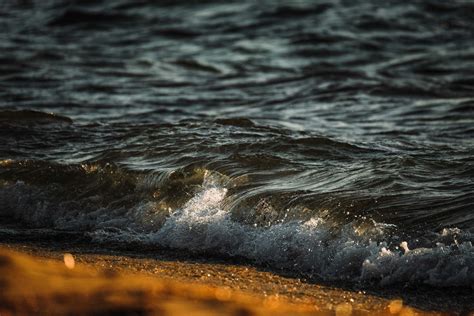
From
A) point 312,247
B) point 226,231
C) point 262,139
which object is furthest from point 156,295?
point 262,139

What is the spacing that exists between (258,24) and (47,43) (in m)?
3.68

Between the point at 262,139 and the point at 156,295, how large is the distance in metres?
3.59

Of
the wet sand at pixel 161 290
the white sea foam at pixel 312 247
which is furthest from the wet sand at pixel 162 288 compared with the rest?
the white sea foam at pixel 312 247

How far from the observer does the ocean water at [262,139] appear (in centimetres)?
528

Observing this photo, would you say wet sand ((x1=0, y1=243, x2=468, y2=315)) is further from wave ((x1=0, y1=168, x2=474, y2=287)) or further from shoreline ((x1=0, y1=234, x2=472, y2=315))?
wave ((x1=0, y1=168, x2=474, y2=287))

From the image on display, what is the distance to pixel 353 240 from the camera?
16.8 ft

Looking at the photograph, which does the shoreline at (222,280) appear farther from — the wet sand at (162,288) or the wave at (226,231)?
the wave at (226,231)

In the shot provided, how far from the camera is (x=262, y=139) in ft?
24.0

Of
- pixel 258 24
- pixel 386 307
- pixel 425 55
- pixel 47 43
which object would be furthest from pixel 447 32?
pixel 386 307

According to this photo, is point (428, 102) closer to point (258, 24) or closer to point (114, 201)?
point (114, 201)

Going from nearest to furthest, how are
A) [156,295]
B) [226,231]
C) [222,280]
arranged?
[156,295], [222,280], [226,231]

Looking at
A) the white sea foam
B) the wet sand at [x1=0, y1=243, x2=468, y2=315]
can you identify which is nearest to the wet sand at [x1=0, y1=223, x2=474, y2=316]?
the wet sand at [x1=0, y1=243, x2=468, y2=315]

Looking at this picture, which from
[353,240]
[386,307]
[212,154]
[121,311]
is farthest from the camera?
[212,154]

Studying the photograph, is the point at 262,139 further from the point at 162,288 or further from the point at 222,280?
the point at 162,288
